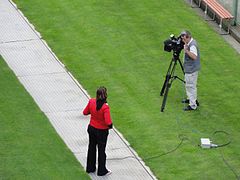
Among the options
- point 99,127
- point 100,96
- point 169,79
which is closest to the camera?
point 100,96

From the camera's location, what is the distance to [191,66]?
19484 millimetres

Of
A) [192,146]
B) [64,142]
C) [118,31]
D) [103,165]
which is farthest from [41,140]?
[118,31]

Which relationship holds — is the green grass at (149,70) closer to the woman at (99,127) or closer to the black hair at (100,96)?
the woman at (99,127)

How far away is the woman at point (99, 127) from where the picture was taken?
16.5 metres

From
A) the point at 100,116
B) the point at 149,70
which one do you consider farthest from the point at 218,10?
the point at 100,116

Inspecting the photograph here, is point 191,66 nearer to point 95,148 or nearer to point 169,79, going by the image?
point 169,79

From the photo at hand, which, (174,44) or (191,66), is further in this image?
(174,44)

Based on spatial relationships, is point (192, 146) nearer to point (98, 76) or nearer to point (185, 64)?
point (185, 64)

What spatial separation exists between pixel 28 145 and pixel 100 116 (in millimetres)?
2031

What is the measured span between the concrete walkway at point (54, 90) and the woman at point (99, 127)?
0.25 meters

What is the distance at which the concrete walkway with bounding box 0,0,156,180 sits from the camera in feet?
58.1

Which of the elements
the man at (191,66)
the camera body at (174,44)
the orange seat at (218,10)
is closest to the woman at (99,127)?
the man at (191,66)

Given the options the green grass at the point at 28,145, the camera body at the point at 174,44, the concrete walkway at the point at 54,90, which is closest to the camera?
the green grass at the point at 28,145

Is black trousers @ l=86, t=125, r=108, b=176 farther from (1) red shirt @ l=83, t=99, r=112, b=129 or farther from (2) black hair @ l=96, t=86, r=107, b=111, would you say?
(2) black hair @ l=96, t=86, r=107, b=111
